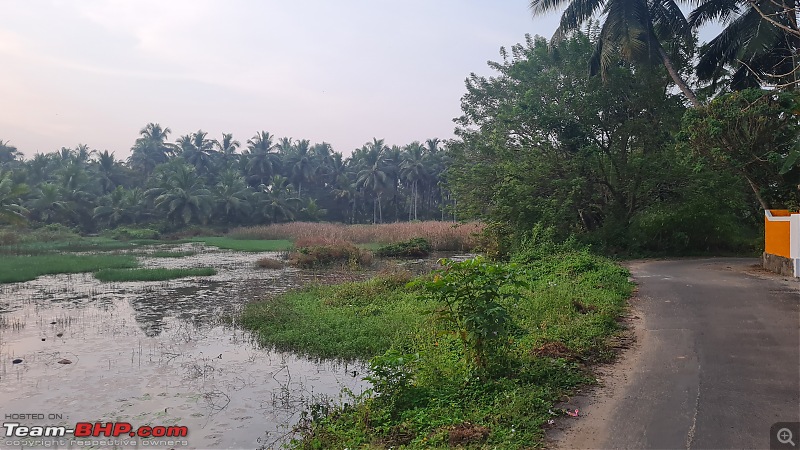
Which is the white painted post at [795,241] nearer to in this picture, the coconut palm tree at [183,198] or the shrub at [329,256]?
the shrub at [329,256]

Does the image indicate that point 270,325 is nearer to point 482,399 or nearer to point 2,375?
point 2,375

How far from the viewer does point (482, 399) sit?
209 inches

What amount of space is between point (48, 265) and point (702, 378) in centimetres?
2338

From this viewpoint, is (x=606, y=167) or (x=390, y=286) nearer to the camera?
(x=390, y=286)

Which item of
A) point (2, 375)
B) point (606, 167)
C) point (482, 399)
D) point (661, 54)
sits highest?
point (661, 54)

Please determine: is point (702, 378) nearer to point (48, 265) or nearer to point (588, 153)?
point (588, 153)

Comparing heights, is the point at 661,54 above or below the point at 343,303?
above

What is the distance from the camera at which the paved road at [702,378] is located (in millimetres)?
4441

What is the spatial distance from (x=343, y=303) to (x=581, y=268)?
19.2 ft

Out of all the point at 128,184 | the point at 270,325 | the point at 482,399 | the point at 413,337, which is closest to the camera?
the point at 482,399

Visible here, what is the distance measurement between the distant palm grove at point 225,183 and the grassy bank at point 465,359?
43.2 m

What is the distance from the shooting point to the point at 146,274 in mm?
19141

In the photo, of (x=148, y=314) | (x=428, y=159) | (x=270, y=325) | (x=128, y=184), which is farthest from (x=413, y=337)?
(x=128, y=184)

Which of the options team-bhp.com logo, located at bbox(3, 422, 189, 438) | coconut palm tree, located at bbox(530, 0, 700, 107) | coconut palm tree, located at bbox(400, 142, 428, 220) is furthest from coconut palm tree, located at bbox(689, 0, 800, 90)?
coconut palm tree, located at bbox(400, 142, 428, 220)
